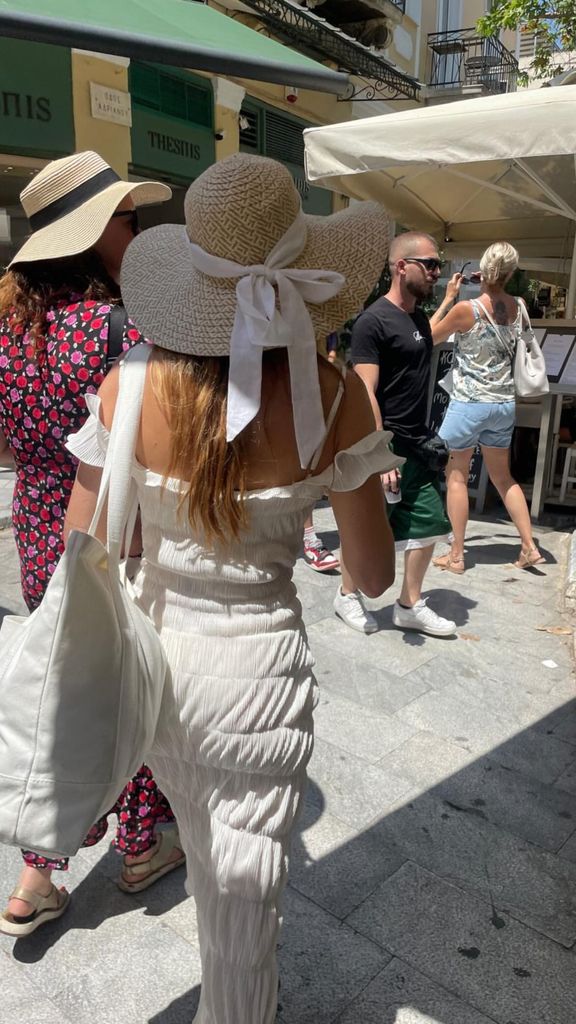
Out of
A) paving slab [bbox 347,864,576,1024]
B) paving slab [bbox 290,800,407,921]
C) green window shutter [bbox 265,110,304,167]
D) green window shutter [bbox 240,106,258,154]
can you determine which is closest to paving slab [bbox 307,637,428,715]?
paving slab [bbox 290,800,407,921]

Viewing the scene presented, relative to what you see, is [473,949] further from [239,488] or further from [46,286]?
[46,286]

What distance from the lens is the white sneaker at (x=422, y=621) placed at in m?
3.94

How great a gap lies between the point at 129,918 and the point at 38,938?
245 mm

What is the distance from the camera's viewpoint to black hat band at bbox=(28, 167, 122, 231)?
1866 mm

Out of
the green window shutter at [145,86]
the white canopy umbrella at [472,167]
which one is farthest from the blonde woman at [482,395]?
the green window shutter at [145,86]

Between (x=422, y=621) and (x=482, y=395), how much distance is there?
1.76 meters

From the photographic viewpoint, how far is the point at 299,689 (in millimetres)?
1411

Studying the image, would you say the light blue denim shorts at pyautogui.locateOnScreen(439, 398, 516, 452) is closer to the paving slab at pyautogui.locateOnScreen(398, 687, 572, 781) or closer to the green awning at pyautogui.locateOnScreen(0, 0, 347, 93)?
the paving slab at pyautogui.locateOnScreen(398, 687, 572, 781)

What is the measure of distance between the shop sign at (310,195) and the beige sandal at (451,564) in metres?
9.23

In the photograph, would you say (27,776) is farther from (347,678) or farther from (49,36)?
(347,678)

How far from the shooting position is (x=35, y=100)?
25.9 feet

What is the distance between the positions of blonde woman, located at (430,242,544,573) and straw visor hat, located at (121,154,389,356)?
3.63m

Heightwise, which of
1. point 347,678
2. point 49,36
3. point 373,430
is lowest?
point 347,678

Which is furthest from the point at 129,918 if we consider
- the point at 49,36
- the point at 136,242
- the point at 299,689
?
the point at 49,36
